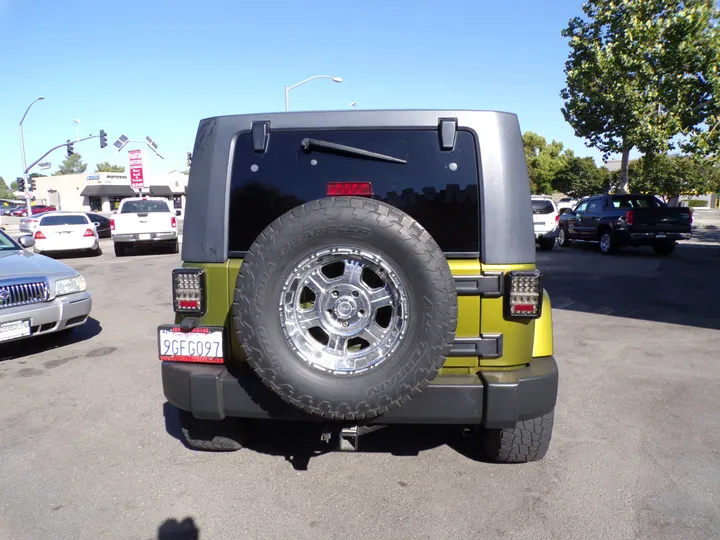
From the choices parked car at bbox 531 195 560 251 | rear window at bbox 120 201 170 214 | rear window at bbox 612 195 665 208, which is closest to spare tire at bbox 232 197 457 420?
rear window at bbox 120 201 170 214

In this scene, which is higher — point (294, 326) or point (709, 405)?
point (294, 326)

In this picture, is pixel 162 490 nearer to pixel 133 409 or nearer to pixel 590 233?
pixel 133 409

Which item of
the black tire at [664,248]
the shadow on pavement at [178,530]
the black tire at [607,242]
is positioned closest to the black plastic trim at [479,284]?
the shadow on pavement at [178,530]

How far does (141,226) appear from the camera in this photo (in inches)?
638

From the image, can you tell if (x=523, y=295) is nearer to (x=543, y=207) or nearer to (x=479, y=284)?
(x=479, y=284)

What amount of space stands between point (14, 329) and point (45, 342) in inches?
46.2

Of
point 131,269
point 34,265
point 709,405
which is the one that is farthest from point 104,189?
point 709,405

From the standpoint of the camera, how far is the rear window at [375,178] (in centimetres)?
302

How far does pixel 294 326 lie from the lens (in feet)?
9.21

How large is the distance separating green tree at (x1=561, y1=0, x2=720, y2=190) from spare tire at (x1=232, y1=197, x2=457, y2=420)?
20288mm

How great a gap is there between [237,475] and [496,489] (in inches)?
60.4

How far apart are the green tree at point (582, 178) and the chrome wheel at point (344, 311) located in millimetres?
53586

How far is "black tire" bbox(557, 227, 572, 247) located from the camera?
1902 cm

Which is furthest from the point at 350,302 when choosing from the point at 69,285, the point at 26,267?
the point at 26,267
